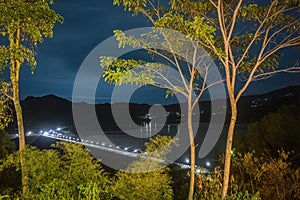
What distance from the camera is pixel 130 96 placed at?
5.20 metres

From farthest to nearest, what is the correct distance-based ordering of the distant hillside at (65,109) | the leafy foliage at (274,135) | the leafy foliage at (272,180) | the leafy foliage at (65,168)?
the distant hillside at (65,109)
the leafy foliage at (274,135)
the leafy foliage at (272,180)
the leafy foliage at (65,168)

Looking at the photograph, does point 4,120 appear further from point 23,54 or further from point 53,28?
point 53,28

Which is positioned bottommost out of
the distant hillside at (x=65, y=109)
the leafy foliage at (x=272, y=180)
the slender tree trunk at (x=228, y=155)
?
the leafy foliage at (x=272, y=180)

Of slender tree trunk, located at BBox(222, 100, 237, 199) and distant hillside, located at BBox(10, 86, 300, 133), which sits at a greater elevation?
distant hillside, located at BBox(10, 86, 300, 133)

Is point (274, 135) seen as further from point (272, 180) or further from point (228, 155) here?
point (228, 155)

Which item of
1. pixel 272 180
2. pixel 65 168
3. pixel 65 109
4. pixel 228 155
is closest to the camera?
pixel 228 155

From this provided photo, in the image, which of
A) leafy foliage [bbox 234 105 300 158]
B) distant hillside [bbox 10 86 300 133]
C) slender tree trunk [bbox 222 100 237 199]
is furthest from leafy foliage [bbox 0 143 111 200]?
distant hillside [bbox 10 86 300 133]

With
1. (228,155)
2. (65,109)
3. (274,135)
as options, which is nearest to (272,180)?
(228,155)

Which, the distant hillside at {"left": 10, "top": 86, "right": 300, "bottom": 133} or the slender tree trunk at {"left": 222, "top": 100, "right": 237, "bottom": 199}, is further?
the distant hillside at {"left": 10, "top": 86, "right": 300, "bottom": 133}

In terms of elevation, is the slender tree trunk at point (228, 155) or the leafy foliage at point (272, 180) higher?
the slender tree trunk at point (228, 155)

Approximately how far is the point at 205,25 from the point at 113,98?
185cm

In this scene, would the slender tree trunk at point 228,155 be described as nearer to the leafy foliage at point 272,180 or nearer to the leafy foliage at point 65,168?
the leafy foliage at point 272,180

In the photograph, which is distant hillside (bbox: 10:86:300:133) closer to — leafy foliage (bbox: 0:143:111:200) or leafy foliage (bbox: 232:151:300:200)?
leafy foliage (bbox: 232:151:300:200)

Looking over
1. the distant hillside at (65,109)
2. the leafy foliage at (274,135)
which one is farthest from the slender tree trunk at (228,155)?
the distant hillside at (65,109)
